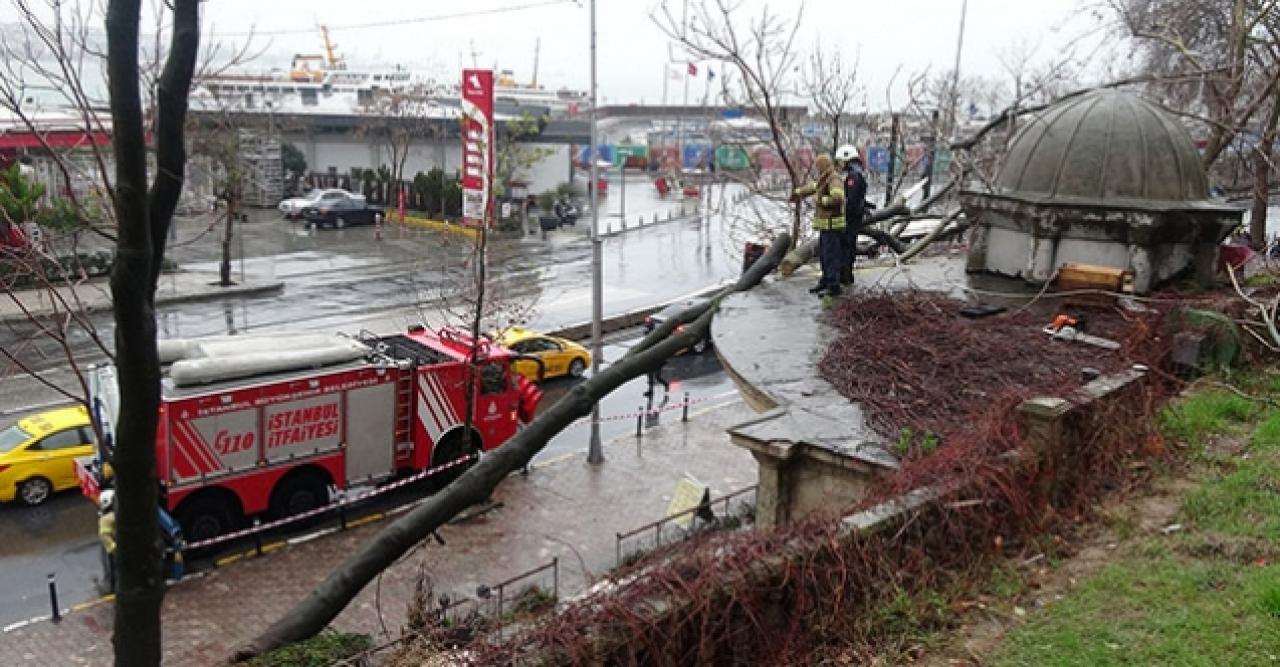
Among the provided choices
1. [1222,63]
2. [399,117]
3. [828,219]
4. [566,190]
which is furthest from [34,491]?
[566,190]

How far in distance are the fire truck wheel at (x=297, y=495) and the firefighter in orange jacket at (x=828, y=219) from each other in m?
8.78

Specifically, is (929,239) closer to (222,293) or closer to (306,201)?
(222,293)

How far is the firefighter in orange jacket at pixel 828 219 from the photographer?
41.8 ft

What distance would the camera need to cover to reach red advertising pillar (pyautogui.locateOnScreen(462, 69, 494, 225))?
65.8 feet

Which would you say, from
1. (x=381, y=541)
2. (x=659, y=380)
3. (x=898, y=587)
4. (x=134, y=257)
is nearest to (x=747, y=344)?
(x=898, y=587)

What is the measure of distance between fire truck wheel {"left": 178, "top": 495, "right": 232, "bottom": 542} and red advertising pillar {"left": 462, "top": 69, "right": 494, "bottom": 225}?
23.0ft

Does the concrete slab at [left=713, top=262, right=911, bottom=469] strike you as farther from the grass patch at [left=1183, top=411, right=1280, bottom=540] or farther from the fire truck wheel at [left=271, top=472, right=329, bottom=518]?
the fire truck wheel at [left=271, top=472, right=329, bottom=518]

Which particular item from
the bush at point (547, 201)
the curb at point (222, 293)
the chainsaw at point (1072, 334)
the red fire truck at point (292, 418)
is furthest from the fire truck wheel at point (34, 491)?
the bush at point (547, 201)

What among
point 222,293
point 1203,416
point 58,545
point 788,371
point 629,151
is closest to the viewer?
point 1203,416

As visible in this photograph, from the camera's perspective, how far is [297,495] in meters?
16.0

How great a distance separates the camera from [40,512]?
16.0 meters

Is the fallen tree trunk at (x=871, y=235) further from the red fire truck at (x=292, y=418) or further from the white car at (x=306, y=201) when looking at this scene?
the white car at (x=306, y=201)

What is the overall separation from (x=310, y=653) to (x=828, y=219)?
358 inches

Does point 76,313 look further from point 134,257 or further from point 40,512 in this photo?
point 40,512
